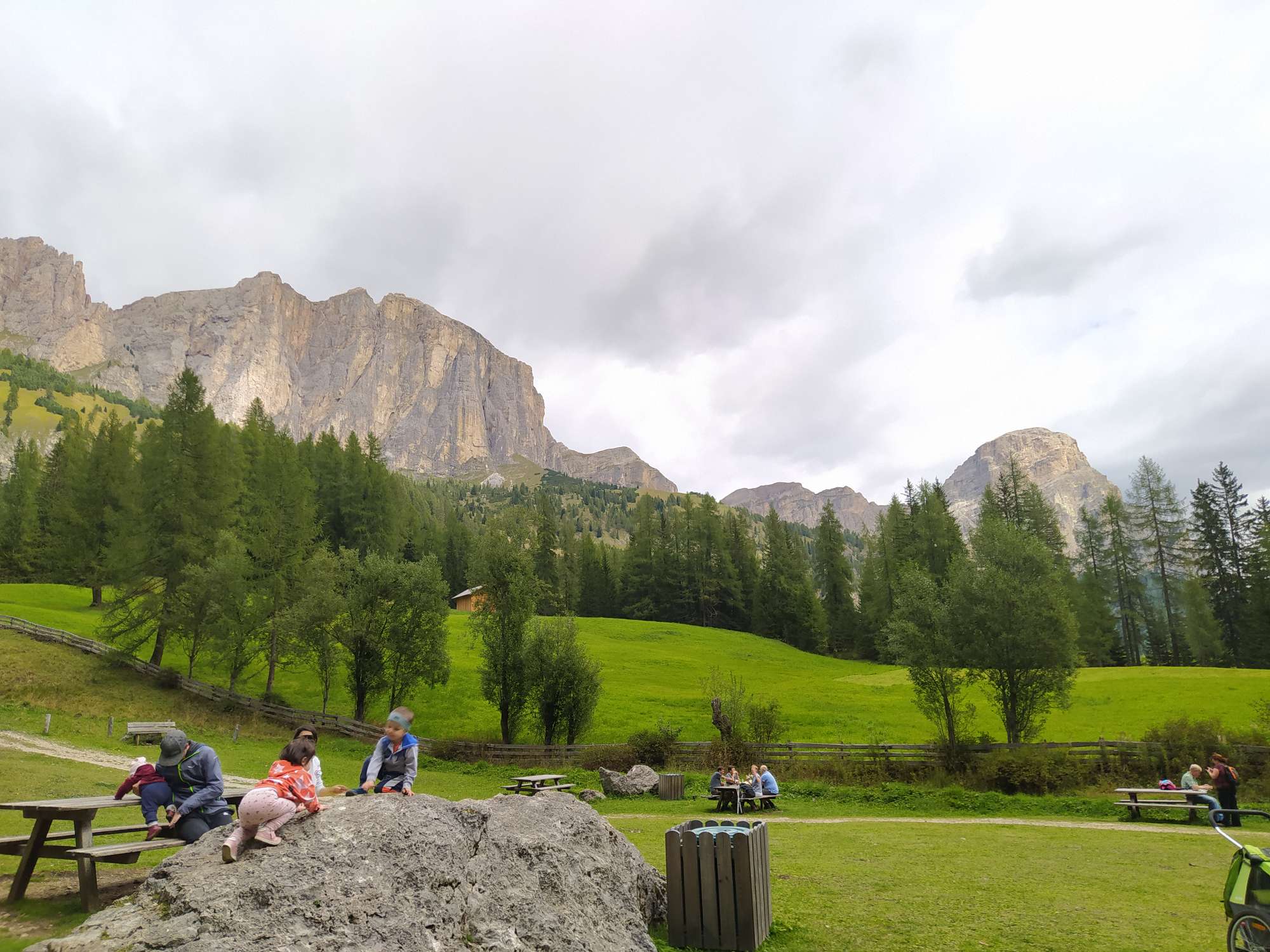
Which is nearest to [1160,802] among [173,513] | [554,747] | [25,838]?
[554,747]

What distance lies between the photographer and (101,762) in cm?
2148

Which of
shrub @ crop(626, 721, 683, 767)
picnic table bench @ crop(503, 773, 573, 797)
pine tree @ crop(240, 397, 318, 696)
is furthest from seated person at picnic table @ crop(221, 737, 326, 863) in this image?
pine tree @ crop(240, 397, 318, 696)

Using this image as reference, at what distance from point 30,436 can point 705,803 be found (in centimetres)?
21640

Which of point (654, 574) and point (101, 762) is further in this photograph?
point (654, 574)

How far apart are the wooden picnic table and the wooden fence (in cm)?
2248

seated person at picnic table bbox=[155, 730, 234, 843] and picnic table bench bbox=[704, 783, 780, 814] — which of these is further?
picnic table bench bbox=[704, 783, 780, 814]

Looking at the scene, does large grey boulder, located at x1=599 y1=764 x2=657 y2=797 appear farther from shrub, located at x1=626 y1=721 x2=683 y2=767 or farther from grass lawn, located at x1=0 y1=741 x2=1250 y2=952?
grass lawn, located at x1=0 y1=741 x2=1250 y2=952

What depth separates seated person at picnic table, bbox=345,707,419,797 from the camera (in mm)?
7625

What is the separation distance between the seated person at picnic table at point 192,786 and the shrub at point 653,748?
21402 mm

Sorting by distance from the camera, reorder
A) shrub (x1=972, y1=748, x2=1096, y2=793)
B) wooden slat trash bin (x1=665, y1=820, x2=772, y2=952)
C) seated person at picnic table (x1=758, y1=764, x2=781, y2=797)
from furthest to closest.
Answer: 1. shrub (x1=972, y1=748, x2=1096, y2=793)
2. seated person at picnic table (x1=758, y1=764, x2=781, y2=797)
3. wooden slat trash bin (x1=665, y1=820, x2=772, y2=952)

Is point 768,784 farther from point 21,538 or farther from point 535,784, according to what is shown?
point 21,538

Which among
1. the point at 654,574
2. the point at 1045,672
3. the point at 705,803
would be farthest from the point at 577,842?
the point at 654,574

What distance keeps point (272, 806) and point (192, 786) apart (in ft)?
15.8

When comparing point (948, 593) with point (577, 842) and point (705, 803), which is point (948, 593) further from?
point (577, 842)
